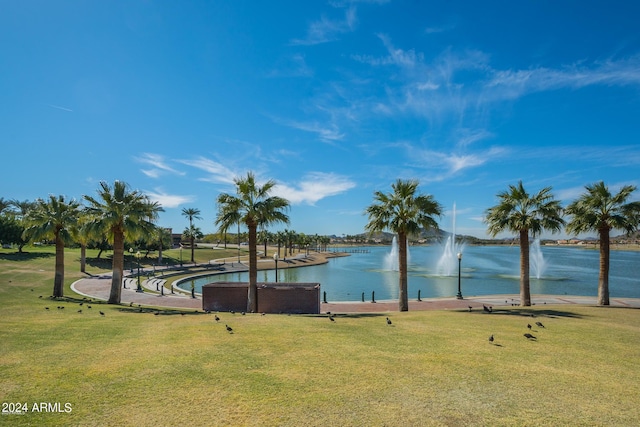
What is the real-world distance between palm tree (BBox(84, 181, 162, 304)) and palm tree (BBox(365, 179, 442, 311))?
15.3 metres

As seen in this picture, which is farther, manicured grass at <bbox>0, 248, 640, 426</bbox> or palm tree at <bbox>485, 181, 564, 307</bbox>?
palm tree at <bbox>485, 181, 564, 307</bbox>

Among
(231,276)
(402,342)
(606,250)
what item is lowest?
(231,276)

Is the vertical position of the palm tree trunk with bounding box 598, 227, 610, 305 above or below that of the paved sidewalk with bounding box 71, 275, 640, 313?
above

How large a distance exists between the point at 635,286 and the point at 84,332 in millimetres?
60690

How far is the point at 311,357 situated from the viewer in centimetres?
838

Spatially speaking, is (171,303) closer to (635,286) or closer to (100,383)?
(100,383)

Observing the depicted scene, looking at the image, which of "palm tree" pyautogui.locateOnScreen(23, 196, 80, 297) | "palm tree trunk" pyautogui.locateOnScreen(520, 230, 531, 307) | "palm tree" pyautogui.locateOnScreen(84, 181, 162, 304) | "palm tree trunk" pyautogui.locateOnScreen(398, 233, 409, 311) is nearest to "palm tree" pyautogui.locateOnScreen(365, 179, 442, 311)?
"palm tree trunk" pyautogui.locateOnScreen(398, 233, 409, 311)

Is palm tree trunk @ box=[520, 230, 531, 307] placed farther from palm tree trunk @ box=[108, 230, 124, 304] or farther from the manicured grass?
palm tree trunk @ box=[108, 230, 124, 304]

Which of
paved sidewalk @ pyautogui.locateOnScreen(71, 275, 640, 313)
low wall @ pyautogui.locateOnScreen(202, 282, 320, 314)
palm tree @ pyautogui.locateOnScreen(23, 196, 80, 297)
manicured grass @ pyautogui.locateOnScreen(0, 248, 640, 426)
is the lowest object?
paved sidewalk @ pyautogui.locateOnScreen(71, 275, 640, 313)

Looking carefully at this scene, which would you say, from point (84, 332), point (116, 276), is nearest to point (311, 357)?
point (84, 332)

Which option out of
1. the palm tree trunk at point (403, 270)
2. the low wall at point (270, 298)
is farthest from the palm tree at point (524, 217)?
the low wall at point (270, 298)

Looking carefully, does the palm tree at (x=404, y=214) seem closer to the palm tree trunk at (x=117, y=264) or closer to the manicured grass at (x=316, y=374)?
the manicured grass at (x=316, y=374)

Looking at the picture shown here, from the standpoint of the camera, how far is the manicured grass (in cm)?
552

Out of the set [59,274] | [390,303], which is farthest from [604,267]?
[59,274]
